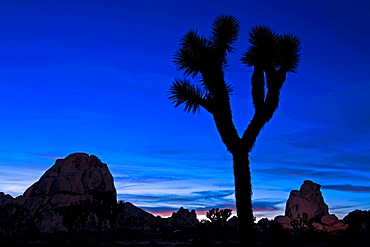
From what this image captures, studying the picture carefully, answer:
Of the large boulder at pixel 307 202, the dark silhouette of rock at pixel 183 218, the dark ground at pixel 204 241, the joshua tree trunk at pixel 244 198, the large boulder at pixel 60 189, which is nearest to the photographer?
the joshua tree trunk at pixel 244 198

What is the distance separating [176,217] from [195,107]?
3654 inches

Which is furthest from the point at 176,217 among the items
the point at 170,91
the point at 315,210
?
the point at 170,91

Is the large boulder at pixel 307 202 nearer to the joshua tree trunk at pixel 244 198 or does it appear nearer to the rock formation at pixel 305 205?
the rock formation at pixel 305 205

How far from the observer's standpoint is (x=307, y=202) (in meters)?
77.8

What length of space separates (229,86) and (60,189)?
2415 inches

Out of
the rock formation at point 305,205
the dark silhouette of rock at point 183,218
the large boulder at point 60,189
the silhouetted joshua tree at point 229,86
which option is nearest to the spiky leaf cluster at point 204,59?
the silhouetted joshua tree at point 229,86

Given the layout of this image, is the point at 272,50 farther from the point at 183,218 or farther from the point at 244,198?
the point at 183,218

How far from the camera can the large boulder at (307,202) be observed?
76.4m

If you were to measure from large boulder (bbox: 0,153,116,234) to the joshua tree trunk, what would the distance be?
51239 mm

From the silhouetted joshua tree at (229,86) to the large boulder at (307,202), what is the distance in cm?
6285

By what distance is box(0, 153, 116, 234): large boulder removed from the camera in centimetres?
6646

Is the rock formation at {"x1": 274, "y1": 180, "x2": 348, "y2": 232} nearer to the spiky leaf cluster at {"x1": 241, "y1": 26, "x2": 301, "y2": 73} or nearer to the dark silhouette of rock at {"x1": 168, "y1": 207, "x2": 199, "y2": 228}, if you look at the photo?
the dark silhouette of rock at {"x1": 168, "y1": 207, "x2": 199, "y2": 228}

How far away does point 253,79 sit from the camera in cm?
1720

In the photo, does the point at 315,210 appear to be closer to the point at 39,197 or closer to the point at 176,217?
the point at 176,217
